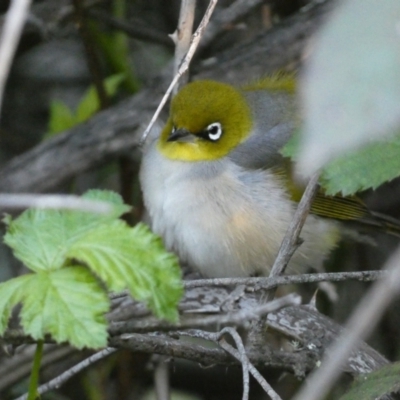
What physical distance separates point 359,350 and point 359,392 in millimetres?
350

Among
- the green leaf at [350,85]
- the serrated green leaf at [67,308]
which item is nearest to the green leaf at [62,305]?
the serrated green leaf at [67,308]

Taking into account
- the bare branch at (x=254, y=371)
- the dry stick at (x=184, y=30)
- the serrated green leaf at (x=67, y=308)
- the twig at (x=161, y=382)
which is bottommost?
the twig at (x=161, y=382)

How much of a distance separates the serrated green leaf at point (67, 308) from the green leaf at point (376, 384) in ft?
2.29

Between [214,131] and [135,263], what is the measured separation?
165cm

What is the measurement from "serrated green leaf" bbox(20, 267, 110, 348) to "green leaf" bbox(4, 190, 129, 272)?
5cm

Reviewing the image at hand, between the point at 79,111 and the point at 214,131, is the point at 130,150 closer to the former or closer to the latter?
the point at 79,111

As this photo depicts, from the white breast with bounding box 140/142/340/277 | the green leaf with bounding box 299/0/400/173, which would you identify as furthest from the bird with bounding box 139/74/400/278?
the green leaf with bounding box 299/0/400/173

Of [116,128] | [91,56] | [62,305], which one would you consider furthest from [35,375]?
[91,56]

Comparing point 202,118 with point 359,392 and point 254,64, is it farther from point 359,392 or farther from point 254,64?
point 359,392

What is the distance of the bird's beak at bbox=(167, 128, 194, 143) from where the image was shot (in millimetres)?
3121

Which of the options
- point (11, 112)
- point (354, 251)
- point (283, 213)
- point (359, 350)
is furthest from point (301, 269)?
point (11, 112)

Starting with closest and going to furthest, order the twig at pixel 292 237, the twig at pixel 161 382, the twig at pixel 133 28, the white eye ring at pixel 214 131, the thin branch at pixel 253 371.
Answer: the thin branch at pixel 253 371 → the twig at pixel 292 237 → the twig at pixel 161 382 → the white eye ring at pixel 214 131 → the twig at pixel 133 28

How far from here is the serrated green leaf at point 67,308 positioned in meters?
1.54

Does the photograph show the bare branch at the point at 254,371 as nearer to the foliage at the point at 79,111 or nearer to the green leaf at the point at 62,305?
the green leaf at the point at 62,305
